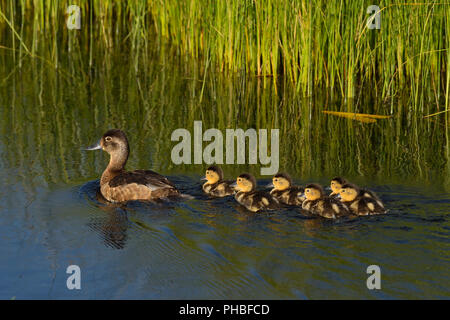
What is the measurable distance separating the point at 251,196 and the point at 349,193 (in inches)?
32.0

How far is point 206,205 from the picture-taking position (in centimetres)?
684

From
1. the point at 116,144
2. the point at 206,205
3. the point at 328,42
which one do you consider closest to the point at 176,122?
the point at 116,144

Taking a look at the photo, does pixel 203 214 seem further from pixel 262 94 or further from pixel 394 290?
pixel 262 94

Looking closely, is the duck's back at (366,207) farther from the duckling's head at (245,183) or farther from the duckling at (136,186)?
the duckling at (136,186)

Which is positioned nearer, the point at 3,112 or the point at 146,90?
the point at 3,112

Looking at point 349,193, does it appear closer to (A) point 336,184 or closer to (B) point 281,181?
(A) point 336,184

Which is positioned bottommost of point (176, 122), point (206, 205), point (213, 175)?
point (206, 205)

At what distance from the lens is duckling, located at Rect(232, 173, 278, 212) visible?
21.9ft

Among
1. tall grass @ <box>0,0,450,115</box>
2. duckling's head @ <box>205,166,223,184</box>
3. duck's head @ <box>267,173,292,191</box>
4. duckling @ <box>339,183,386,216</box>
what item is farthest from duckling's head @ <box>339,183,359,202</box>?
tall grass @ <box>0,0,450,115</box>

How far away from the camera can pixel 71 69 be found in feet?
39.4

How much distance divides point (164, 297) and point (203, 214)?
1.56 meters

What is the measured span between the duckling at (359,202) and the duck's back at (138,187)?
1.47 m

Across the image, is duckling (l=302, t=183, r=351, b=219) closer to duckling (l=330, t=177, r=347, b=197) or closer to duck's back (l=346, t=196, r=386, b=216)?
duck's back (l=346, t=196, r=386, b=216)
